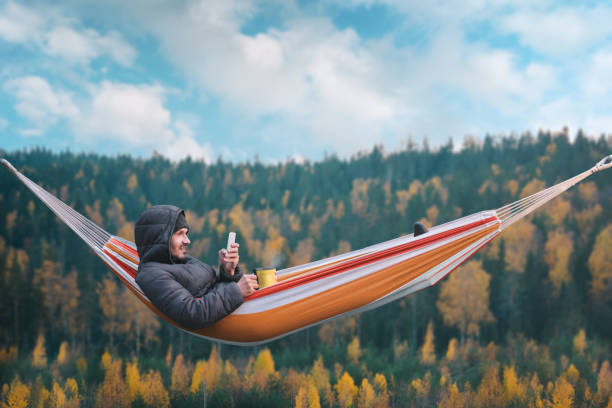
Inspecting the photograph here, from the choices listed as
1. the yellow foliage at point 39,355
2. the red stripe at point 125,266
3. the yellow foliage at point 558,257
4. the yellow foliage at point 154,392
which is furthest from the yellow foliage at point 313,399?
the red stripe at point 125,266

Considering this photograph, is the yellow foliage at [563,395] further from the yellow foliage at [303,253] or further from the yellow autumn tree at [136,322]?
the yellow autumn tree at [136,322]

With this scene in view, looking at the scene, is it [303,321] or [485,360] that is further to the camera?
[485,360]

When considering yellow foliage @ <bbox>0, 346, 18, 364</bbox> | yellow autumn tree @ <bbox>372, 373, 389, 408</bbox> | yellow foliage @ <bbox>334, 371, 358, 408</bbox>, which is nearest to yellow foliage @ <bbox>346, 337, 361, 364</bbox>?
yellow autumn tree @ <bbox>372, 373, 389, 408</bbox>

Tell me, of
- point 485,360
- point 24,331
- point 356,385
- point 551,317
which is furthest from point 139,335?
point 551,317

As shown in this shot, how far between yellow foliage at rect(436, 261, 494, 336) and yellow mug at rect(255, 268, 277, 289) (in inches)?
915

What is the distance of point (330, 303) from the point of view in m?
2.14

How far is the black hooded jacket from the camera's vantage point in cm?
188

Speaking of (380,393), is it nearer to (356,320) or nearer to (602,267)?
(356,320)

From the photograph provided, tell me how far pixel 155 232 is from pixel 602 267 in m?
27.9

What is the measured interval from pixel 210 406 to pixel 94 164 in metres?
44.1

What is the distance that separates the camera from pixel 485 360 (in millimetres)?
21109

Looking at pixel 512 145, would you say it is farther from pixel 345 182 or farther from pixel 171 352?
pixel 171 352

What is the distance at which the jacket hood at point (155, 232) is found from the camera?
1.97 m

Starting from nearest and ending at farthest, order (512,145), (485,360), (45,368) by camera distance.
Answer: (485,360)
(45,368)
(512,145)
